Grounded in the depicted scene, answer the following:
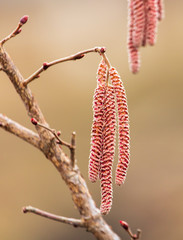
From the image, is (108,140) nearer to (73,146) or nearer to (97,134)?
(97,134)

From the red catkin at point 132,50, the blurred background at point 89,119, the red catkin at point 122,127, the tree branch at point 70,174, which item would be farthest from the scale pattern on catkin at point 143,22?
the blurred background at point 89,119

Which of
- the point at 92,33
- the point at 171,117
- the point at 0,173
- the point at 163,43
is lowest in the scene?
the point at 171,117

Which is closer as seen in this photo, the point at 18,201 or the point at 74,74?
the point at 18,201

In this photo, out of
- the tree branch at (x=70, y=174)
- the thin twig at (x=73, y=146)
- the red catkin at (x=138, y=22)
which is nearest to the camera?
the red catkin at (x=138, y=22)

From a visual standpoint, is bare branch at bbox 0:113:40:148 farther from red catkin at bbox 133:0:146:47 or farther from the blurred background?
the blurred background

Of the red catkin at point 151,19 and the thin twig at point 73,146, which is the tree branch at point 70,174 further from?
the red catkin at point 151,19

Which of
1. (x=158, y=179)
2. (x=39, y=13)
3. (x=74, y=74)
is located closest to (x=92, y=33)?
(x=74, y=74)

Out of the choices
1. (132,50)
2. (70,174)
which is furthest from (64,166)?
(132,50)

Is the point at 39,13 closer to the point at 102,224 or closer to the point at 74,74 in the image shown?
the point at 74,74
